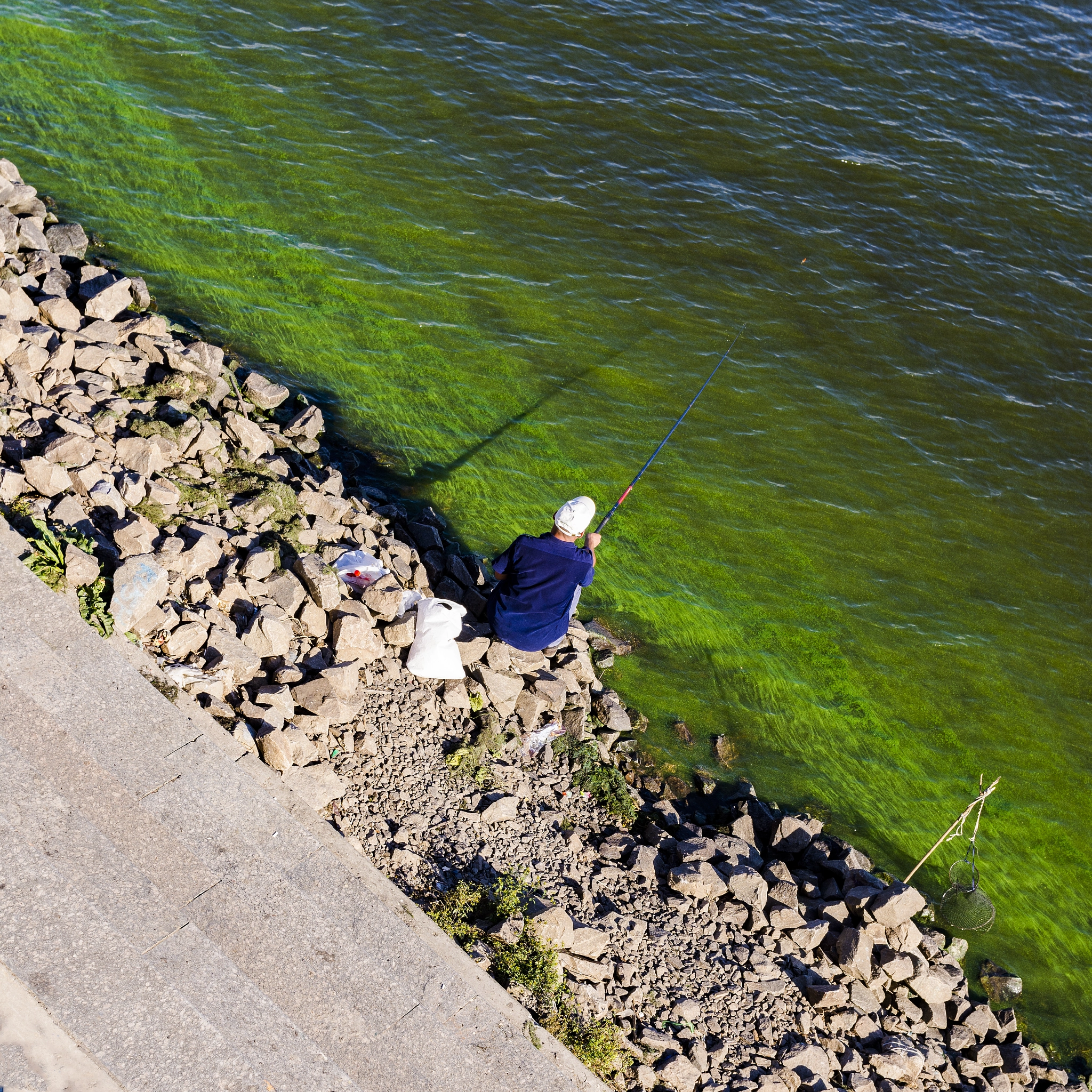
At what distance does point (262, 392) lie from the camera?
8.54m

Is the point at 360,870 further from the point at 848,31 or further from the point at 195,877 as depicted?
the point at 848,31

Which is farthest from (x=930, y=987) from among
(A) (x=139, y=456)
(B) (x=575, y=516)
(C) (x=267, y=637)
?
(A) (x=139, y=456)

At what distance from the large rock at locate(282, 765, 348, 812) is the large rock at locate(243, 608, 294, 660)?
81 centimetres

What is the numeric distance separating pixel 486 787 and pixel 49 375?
4.50 m

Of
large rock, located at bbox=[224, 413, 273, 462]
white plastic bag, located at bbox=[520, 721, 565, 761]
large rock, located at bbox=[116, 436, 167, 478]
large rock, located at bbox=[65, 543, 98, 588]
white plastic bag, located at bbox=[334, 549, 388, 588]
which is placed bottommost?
white plastic bag, located at bbox=[520, 721, 565, 761]

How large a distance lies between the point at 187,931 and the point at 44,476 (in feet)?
9.89

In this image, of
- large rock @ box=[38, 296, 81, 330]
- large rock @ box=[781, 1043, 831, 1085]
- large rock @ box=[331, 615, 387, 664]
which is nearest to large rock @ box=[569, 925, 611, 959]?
large rock @ box=[781, 1043, 831, 1085]

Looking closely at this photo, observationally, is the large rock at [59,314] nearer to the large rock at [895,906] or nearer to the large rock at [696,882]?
the large rock at [696,882]

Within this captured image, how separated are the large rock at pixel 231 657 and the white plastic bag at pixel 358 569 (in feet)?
3.86

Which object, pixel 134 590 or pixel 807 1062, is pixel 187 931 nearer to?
pixel 134 590

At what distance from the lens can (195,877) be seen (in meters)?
4.42

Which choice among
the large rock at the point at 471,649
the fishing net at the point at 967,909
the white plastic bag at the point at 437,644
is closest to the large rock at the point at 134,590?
the white plastic bag at the point at 437,644

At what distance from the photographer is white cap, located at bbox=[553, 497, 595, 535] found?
6.48 metres

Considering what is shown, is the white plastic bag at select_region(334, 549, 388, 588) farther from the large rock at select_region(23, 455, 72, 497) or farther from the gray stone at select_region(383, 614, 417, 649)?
the large rock at select_region(23, 455, 72, 497)
